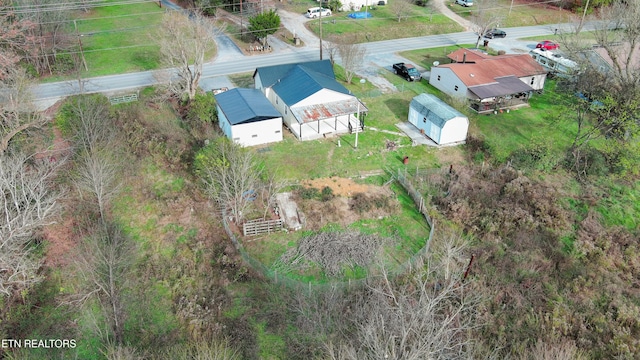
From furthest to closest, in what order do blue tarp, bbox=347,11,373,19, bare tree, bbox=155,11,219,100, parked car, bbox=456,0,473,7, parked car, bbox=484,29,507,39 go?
1. parked car, bbox=456,0,473,7
2. blue tarp, bbox=347,11,373,19
3. parked car, bbox=484,29,507,39
4. bare tree, bbox=155,11,219,100

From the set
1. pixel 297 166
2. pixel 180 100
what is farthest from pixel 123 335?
pixel 180 100

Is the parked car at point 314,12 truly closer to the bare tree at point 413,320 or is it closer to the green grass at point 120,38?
the green grass at point 120,38

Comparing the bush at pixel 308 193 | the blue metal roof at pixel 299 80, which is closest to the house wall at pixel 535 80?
the blue metal roof at pixel 299 80

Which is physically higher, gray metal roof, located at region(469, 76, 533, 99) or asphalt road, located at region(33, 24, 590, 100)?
gray metal roof, located at region(469, 76, 533, 99)

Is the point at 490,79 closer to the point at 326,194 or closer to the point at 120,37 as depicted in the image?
the point at 326,194

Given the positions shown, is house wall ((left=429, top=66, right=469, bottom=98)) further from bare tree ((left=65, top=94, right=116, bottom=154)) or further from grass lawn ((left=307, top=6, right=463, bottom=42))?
bare tree ((left=65, top=94, right=116, bottom=154))

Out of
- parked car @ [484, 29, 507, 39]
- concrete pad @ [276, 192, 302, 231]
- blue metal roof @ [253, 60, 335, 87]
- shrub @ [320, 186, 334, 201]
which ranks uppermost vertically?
blue metal roof @ [253, 60, 335, 87]

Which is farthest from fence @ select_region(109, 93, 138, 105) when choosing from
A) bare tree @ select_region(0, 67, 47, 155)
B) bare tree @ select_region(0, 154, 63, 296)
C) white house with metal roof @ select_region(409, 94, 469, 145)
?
white house with metal roof @ select_region(409, 94, 469, 145)

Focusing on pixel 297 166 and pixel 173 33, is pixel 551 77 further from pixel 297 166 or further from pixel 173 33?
pixel 173 33
